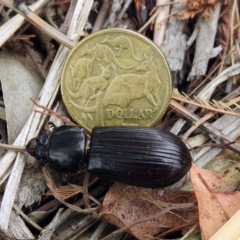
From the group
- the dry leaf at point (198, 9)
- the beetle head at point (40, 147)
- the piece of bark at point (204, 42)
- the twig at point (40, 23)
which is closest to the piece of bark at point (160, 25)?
the dry leaf at point (198, 9)

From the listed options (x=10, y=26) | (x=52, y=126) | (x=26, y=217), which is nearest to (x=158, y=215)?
(x=26, y=217)

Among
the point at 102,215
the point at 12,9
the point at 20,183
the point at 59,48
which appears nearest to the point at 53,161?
the point at 20,183

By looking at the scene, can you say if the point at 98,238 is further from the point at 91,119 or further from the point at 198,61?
the point at 198,61

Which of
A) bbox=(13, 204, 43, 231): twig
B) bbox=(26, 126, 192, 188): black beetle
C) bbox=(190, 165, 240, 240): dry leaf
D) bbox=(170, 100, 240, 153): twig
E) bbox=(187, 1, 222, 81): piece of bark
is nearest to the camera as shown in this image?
bbox=(190, 165, 240, 240): dry leaf

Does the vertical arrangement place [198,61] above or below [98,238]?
above

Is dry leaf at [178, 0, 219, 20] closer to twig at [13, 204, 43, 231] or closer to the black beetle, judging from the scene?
the black beetle


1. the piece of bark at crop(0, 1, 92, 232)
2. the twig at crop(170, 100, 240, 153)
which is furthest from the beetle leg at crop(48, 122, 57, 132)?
the twig at crop(170, 100, 240, 153)

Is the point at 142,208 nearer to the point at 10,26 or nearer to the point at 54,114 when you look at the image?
the point at 54,114
